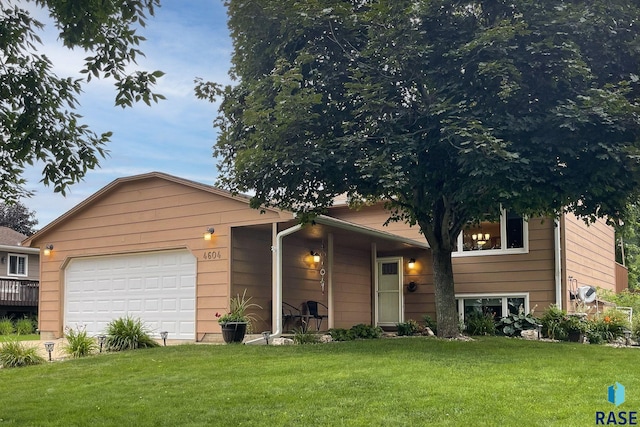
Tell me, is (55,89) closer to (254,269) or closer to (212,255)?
(212,255)

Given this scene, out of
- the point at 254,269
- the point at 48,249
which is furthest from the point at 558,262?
the point at 48,249

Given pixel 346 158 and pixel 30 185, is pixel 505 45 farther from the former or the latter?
pixel 30 185

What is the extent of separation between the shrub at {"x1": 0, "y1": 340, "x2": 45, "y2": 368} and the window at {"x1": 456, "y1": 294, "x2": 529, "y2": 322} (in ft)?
30.6

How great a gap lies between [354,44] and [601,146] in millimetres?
4283

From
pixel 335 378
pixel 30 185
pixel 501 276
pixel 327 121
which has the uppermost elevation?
pixel 327 121

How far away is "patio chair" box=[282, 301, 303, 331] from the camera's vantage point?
13969 millimetres

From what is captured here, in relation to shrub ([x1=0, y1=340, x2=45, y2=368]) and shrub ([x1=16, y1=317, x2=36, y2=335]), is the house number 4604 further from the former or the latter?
shrub ([x1=16, y1=317, x2=36, y2=335])

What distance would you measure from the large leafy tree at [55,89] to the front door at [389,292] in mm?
11183

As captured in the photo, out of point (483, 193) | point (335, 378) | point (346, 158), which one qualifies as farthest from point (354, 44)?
point (335, 378)

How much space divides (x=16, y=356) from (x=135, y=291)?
4.15m

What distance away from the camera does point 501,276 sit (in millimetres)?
15227

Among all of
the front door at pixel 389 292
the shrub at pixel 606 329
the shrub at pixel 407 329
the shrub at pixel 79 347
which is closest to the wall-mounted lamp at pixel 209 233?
the shrub at pixel 79 347

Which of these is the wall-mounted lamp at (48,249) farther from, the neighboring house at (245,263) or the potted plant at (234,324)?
the potted plant at (234,324)

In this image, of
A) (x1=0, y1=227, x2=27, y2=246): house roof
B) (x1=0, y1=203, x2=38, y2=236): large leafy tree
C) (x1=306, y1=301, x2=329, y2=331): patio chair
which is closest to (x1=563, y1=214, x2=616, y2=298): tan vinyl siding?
(x1=306, y1=301, x2=329, y2=331): patio chair
